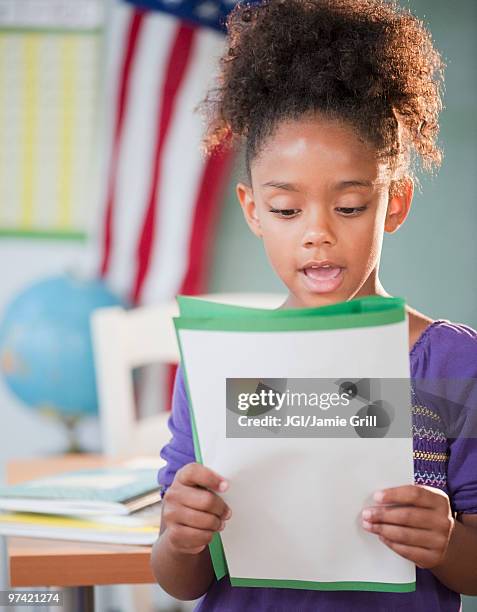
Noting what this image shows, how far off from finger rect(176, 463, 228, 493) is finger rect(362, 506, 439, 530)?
0.38ft

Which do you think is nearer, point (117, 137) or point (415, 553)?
point (415, 553)

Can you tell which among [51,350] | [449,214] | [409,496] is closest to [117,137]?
[51,350]

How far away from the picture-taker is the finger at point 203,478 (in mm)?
742

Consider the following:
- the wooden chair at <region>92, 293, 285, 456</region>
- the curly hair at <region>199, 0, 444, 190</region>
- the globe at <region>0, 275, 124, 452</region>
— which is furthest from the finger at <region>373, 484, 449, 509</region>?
the globe at <region>0, 275, 124, 452</region>

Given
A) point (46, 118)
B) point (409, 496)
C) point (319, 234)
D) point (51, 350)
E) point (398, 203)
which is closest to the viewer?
point (409, 496)

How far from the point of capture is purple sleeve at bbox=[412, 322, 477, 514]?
85 cm

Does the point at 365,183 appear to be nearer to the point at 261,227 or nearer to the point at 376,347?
the point at 261,227

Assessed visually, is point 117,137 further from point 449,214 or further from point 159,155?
point 449,214

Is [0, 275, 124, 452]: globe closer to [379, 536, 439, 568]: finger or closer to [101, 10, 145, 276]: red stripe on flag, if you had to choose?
[101, 10, 145, 276]: red stripe on flag

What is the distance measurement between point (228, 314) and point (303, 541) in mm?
205

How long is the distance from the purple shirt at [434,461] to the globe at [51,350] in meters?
1.67

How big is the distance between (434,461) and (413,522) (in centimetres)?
14

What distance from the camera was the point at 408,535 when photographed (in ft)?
2.41

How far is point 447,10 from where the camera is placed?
9.05 feet
